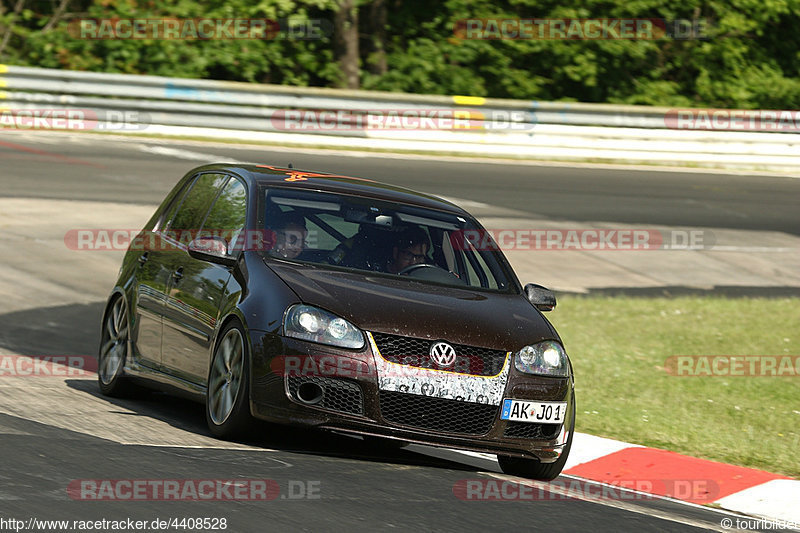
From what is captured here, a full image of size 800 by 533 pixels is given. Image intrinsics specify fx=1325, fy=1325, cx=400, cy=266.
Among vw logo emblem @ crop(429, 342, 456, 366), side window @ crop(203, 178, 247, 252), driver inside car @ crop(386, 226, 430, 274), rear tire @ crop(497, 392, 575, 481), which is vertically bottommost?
rear tire @ crop(497, 392, 575, 481)

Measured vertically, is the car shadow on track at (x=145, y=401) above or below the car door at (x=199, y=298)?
below

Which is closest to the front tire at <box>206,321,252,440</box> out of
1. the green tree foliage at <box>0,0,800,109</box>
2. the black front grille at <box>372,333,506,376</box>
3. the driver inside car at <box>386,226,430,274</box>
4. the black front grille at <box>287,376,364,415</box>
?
the black front grille at <box>287,376,364,415</box>

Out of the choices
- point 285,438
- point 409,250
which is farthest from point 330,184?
point 285,438

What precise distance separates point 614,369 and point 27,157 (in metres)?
11.2

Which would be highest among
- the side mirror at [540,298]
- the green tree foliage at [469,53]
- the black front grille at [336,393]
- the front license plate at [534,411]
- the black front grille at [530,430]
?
the green tree foliage at [469,53]

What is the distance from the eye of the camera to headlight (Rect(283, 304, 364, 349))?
6871 mm

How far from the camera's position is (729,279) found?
675 inches

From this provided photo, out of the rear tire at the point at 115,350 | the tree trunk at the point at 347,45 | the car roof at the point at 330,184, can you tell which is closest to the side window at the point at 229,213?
the car roof at the point at 330,184

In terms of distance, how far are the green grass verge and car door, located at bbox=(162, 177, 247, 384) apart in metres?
2.97

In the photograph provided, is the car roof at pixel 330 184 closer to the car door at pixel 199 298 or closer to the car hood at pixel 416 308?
the car door at pixel 199 298

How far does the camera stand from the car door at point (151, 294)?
841 centimetres

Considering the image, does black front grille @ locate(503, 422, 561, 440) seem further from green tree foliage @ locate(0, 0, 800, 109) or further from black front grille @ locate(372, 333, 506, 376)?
green tree foliage @ locate(0, 0, 800, 109)

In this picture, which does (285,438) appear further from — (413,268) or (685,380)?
(685,380)

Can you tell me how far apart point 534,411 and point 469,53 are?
22.2 metres
